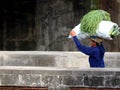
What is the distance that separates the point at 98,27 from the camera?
19.6 ft

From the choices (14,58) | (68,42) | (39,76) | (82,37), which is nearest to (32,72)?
(39,76)

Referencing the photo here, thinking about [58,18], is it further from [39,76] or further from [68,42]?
[39,76]

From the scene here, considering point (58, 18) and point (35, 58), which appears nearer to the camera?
point (35, 58)

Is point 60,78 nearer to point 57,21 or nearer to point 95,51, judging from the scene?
point 95,51

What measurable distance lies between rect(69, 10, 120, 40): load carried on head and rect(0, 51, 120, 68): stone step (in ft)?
4.01

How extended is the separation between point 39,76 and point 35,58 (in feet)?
5.49

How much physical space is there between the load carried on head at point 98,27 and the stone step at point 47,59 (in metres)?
1.22

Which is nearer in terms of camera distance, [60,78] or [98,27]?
[60,78]

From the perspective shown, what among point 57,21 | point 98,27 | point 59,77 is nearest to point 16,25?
point 57,21

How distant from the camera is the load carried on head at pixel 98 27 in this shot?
5844 millimetres

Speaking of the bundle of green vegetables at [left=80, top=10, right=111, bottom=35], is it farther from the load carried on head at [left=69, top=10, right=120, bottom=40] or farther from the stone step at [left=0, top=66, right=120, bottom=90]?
the stone step at [left=0, top=66, right=120, bottom=90]

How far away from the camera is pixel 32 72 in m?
5.68

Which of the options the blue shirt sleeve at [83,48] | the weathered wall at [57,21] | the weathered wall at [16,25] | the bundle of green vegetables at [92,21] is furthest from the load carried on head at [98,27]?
the weathered wall at [16,25]

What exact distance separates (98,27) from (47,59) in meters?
1.58
